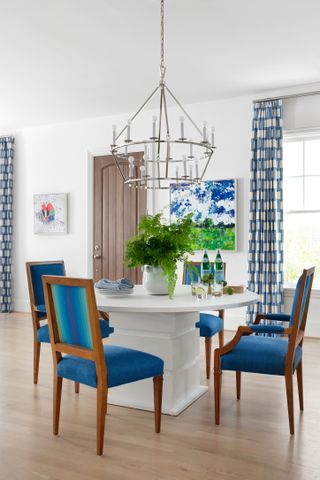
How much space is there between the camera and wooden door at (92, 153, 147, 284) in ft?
21.6

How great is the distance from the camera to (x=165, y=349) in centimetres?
308

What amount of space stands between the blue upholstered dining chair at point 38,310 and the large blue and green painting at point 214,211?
7.58 feet

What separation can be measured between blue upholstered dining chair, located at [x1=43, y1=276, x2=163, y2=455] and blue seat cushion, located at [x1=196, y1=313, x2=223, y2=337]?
1.03m

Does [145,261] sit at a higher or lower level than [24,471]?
higher

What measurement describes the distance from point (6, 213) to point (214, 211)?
11.3 feet

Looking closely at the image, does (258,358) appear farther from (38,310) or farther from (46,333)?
(38,310)

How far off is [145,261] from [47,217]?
4.27 meters

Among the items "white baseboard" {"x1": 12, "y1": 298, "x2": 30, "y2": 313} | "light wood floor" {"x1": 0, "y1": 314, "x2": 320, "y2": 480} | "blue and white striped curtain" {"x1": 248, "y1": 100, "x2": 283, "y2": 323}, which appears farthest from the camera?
"white baseboard" {"x1": 12, "y1": 298, "x2": 30, "y2": 313}

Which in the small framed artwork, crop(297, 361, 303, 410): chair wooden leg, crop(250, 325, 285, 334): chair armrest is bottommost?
crop(297, 361, 303, 410): chair wooden leg

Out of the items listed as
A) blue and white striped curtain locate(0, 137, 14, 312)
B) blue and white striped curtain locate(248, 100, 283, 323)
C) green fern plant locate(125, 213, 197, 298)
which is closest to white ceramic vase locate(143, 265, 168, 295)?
green fern plant locate(125, 213, 197, 298)

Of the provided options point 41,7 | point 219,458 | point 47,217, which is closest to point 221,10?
point 41,7

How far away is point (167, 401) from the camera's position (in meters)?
3.11

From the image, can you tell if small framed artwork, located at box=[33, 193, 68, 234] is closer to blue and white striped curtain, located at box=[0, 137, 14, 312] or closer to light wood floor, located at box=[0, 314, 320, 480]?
blue and white striped curtain, located at box=[0, 137, 14, 312]

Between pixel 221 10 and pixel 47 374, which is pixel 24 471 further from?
pixel 221 10
